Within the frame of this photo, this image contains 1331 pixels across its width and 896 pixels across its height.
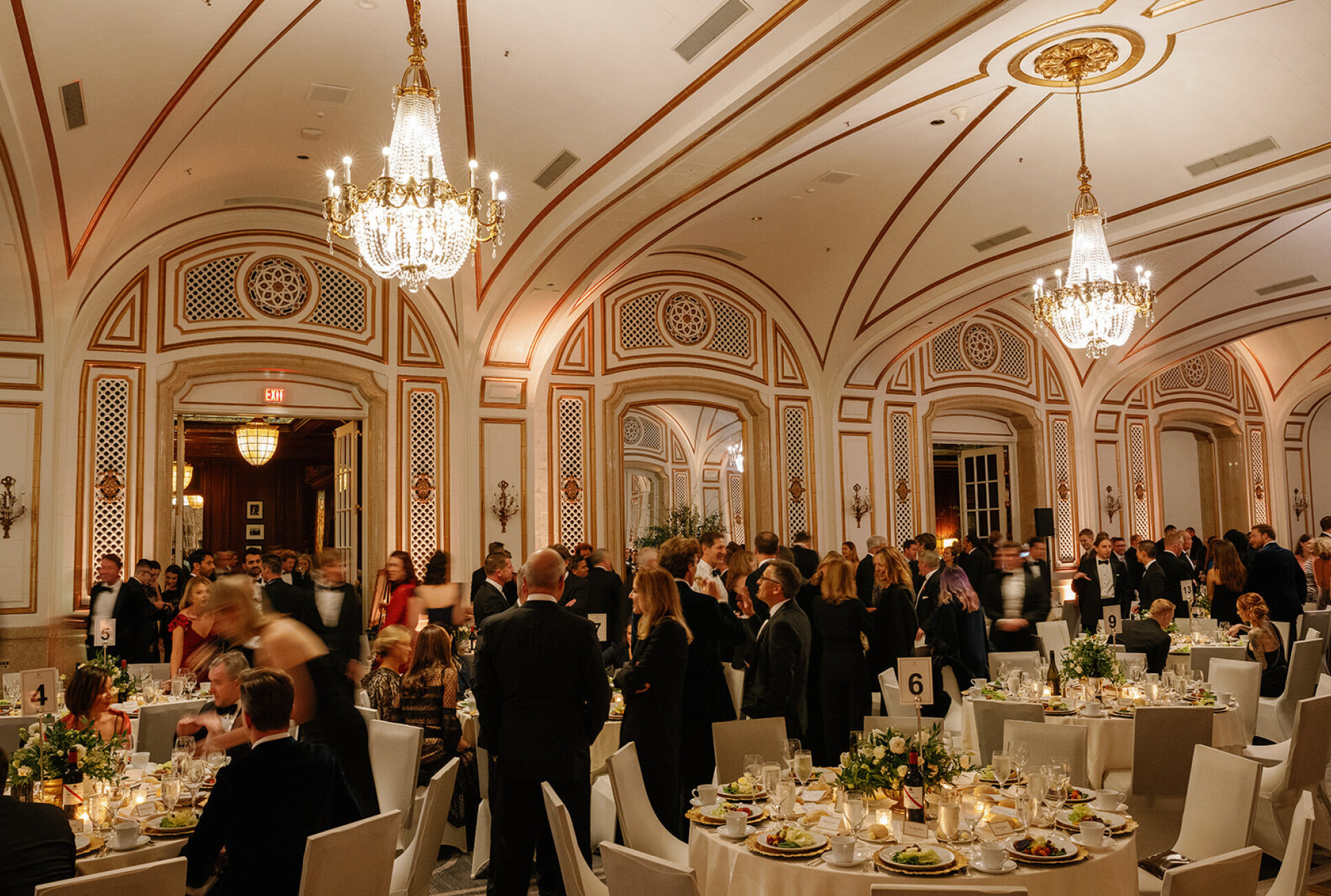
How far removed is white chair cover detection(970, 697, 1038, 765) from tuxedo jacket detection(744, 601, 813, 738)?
87 centimetres

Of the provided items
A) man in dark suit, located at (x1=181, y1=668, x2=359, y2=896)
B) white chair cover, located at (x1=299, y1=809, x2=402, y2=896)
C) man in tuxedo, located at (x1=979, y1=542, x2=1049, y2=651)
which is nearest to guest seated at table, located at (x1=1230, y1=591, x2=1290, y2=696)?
man in tuxedo, located at (x1=979, y1=542, x2=1049, y2=651)

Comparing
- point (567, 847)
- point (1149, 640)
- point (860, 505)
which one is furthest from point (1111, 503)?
point (567, 847)

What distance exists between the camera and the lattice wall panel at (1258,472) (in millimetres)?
16797

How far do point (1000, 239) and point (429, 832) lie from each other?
813 centimetres

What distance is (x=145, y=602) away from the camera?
814 centimetres

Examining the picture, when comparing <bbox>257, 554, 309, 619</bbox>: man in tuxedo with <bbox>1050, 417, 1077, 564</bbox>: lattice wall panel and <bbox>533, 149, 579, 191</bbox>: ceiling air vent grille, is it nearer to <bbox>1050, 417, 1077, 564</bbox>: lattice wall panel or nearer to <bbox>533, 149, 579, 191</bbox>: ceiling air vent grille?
<bbox>533, 149, 579, 191</bbox>: ceiling air vent grille

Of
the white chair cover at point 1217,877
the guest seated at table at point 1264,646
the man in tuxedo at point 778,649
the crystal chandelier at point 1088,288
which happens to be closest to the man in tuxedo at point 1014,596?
the guest seated at table at point 1264,646

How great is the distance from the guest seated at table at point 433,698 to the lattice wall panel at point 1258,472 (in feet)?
51.3

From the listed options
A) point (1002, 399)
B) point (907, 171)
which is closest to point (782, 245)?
point (907, 171)

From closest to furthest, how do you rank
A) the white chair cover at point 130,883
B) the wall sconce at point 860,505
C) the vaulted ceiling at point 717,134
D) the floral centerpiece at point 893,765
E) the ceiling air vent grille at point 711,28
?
the white chair cover at point 130,883, the floral centerpiece at point 893,765, the ceiling air vent grille at point 711,28, the vaulted ceiling at point 717,134, the wall sconce at point 860,505

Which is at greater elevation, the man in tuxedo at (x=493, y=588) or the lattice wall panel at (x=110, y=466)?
the lattice wall panel at (x=110, y=466)

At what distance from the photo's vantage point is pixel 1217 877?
251 centimetres

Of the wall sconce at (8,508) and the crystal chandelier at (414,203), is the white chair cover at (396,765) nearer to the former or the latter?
the crystal chandelier at (414,203)

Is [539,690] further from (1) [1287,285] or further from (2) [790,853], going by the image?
(1) [1287,285]
